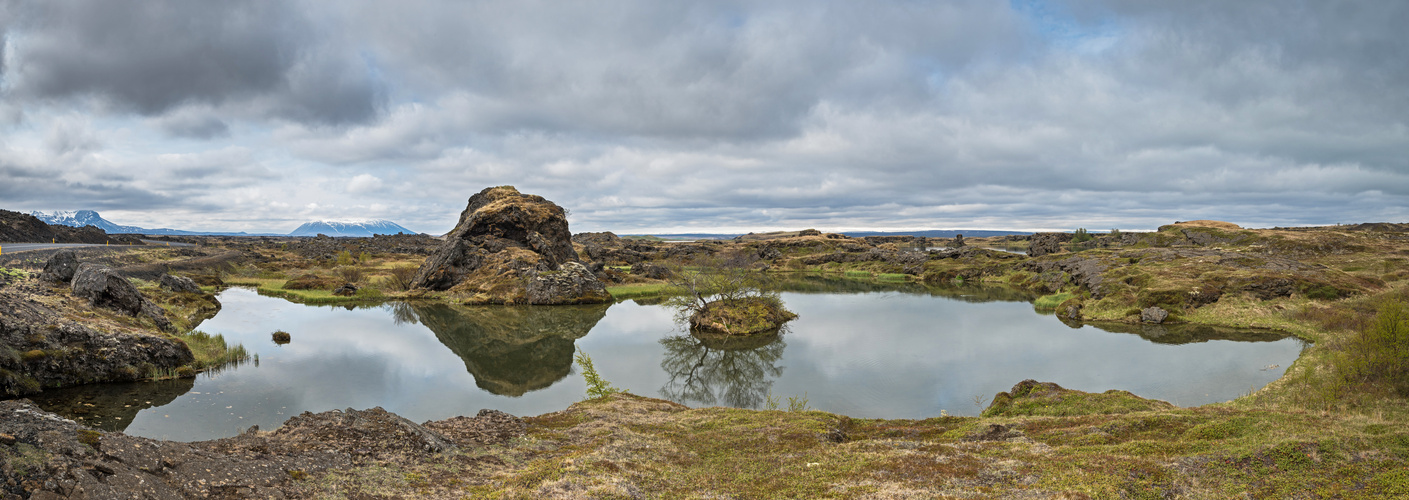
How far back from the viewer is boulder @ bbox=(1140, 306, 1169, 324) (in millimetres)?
51312

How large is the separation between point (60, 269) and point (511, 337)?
94.7ft

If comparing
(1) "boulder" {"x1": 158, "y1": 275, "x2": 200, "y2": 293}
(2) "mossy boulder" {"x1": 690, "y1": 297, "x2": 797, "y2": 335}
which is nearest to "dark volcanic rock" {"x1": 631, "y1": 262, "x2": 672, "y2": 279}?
(2) "mossy boulder" {"x1": 690, "y1": 297, "x2": 797, "y2": 335}

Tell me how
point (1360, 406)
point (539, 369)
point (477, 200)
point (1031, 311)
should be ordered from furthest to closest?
point (477, 200) < point (1031, 311) < point (539, 369) < point (1360, 406)

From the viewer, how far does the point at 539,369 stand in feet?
123

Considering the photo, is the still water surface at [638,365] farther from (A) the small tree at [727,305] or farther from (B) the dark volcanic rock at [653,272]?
(B) the dark volcanic rock at [653,272]

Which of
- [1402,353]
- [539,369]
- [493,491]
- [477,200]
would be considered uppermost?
[477,200]

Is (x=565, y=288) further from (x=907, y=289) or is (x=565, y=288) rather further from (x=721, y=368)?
(x=907, y=289)

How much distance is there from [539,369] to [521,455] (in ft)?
67.3

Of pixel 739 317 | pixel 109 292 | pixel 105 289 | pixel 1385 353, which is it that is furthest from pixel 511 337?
pixel 1385 353

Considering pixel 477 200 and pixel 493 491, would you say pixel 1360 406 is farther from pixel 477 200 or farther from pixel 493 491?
pixel 477 200

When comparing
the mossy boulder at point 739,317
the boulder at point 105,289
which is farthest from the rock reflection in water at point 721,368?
the boulder at point 105,289

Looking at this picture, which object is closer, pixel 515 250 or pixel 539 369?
pixel 539 369

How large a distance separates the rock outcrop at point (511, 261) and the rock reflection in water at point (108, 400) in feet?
135

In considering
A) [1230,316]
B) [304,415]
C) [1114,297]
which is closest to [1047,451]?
[304,415]
